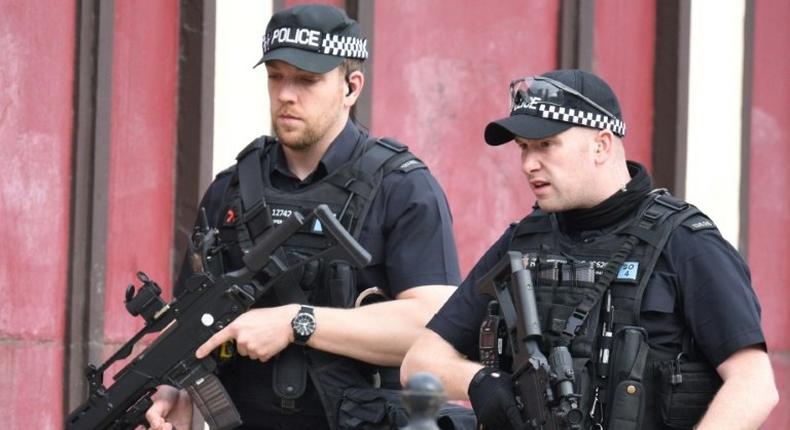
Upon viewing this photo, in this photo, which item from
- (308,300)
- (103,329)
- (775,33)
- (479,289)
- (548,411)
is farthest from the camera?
(775,33)

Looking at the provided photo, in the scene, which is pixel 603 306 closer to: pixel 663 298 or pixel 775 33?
pixel 663 298

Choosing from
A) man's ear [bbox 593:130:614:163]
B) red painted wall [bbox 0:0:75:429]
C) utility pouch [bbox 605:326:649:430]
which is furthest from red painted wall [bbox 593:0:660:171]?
utility pouch [bbox 605:326:649:430]

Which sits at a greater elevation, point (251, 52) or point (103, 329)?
point (251, 52)

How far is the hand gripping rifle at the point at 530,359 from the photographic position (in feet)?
14.4

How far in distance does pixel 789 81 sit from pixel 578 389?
562cm

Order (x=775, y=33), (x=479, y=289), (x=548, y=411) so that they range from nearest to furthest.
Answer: (x=548, y=411) < (x=479, y=289) < (x=775, y=33)

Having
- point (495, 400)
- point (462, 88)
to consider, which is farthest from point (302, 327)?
point (462, 88)

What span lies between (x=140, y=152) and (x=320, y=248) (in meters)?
2.47

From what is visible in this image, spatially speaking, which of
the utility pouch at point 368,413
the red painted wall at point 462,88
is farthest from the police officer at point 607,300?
the red painted wall at point 462,88

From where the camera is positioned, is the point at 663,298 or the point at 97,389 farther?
the point at 97,389

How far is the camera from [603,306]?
4.53 meters

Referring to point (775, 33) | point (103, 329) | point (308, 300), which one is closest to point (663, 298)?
point (308, 300)

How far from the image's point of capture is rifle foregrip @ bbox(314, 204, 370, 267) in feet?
16.2

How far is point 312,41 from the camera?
517cm
